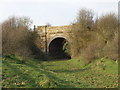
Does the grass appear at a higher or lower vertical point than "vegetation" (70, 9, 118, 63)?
lower

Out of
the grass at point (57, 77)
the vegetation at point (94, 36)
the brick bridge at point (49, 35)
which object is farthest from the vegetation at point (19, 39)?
the vegetation at point (94, 36)

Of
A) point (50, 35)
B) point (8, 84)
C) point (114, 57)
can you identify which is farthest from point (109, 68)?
point (50, 35)

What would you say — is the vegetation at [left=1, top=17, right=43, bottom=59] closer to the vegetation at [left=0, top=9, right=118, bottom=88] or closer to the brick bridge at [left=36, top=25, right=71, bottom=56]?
the vegetation at [left=0, top=9, right=118, bottom=88]

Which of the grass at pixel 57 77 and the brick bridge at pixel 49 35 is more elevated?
the brick bridge at pixel 49 35

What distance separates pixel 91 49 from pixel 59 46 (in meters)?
34.3

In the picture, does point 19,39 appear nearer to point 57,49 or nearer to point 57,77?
point 57,77

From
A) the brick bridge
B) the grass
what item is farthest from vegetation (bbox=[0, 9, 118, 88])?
the brick bridge

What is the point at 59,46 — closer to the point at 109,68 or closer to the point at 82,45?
the point at 82,45

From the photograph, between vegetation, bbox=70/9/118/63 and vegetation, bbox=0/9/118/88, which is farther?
vegetation, bbox=70/9/118/63

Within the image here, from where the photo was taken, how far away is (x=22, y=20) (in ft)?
126

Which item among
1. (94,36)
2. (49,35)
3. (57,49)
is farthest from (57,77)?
(57,49)

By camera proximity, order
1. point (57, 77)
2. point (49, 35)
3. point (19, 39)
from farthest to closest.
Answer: point (49, 35) < point (19, 39) < point (57, 77)

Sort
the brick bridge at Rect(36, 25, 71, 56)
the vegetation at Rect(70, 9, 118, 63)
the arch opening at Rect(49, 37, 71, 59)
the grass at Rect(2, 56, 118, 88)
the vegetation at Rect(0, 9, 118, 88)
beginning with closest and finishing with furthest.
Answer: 1. the grass at Rect(2, 56, 118, 88)
2. the vegetation at Rect(0, 9, 118, 88)
3. the vegetation at Rect(70, 9, 118, 63)
4. the brick bridge at Rect(36, 25, 71, 56)
5. the arch opening at Rect(49, 37, 71, 59)

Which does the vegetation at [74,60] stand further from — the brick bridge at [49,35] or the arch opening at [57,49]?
the arch opening at [57,49]
